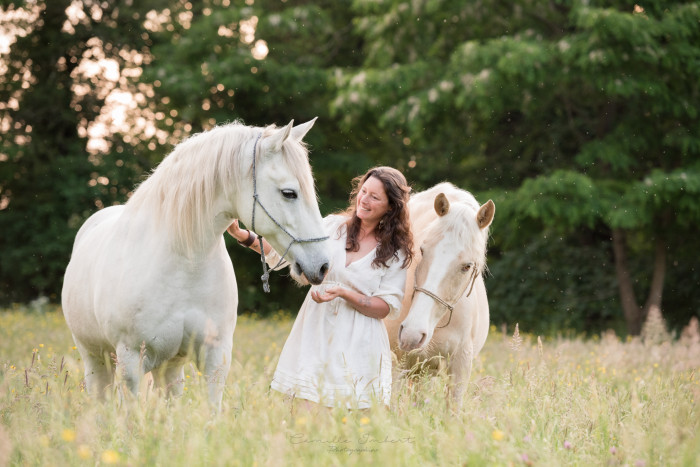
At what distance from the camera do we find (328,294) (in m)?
4.02

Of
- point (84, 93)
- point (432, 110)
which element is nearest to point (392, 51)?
point (432, 110)

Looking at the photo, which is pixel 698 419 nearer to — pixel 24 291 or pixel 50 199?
pixel 50 199

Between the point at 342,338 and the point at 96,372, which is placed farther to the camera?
the point at 96,372

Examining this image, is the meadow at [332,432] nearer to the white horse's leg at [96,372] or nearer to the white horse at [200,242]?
the white horse at [200,242]

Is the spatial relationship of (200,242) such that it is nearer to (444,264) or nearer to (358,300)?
(358,300)

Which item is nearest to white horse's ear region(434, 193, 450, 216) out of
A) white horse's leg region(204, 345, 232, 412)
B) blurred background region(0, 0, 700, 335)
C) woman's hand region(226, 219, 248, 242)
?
woman's hand region(226, 219, 248, 242)

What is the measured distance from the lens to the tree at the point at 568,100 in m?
11.2

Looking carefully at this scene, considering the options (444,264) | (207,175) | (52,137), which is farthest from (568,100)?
(52,137)

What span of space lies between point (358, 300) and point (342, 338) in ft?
0.81

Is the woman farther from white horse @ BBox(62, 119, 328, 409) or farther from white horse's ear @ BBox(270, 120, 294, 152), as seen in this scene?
white horse's ear @ BBox(270, 120, 294, 152)

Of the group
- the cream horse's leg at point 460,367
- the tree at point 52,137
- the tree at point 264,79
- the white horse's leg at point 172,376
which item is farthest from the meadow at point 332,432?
the tree at point 52,137

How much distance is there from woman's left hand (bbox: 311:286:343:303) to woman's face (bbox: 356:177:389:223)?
536 millimetres

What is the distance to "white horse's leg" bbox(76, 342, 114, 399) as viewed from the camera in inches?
196

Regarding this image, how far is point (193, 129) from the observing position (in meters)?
19.3
